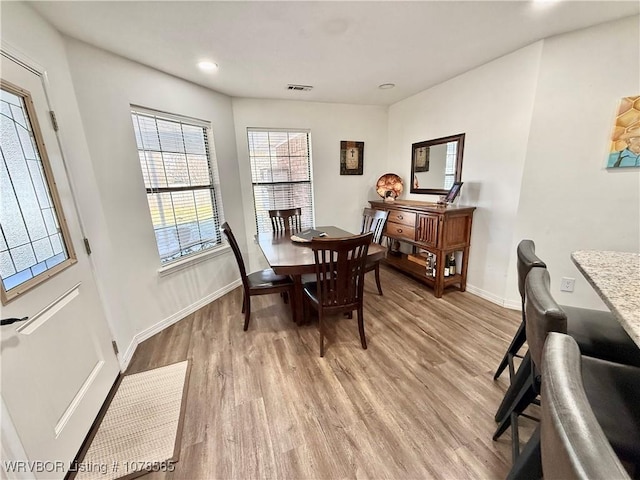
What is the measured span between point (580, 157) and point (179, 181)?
3.74 metres

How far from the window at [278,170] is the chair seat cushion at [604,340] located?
3.20 metres

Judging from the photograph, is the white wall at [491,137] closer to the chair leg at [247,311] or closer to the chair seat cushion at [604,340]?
the chair seat cushion at [604,340]

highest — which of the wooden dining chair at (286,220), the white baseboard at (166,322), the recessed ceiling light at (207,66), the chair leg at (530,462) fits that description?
the recessed ceiling light at (207,66)

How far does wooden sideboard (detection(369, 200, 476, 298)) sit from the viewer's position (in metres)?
2.74

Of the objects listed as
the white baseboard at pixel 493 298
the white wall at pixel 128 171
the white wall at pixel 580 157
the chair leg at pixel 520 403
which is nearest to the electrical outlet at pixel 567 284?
the white wall at pixel 580 157

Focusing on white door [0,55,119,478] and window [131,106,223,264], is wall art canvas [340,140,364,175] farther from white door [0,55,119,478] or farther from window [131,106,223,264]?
white door [0,55,119,478]

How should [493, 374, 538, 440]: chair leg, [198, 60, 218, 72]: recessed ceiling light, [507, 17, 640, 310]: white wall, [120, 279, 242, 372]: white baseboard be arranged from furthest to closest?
[198, 60, 218, 72]: recessed ceiling light, [120, 279, 242, 372]: white baseboard, [507, 17, 640, 310]: white wall, [493, 374, 538, 440]: chair leg

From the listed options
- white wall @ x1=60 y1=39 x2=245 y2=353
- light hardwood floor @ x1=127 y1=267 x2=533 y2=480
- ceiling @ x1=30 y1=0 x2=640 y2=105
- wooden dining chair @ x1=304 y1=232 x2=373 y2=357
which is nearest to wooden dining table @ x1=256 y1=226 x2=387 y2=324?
wooden dining chair @ x1=304 y1=232 x2=373 y2=357

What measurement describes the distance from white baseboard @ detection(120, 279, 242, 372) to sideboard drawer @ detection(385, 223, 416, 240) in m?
2.29

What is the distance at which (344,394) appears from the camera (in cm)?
169

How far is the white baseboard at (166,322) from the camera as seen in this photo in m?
2.08

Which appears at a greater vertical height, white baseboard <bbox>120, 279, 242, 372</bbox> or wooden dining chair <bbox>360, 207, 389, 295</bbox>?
wooden dining chair <bbox>360, 207, 389, 295</bbox>

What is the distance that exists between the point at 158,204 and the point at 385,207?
2.76 metres

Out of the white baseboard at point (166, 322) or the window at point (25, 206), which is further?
the white baseboard at point (166, 322)
